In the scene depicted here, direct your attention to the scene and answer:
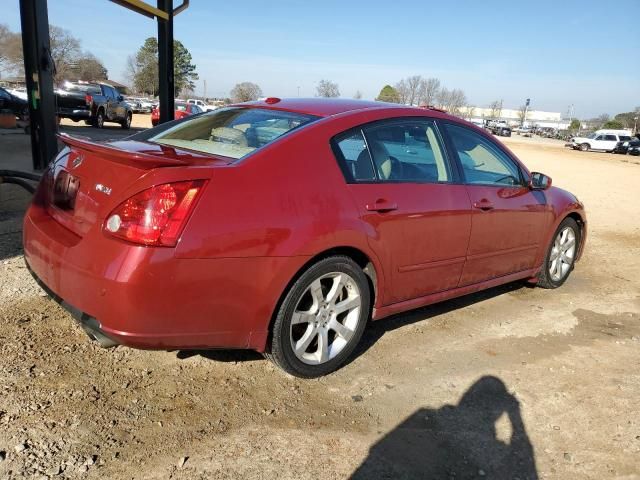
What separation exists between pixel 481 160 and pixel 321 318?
1.95 meters

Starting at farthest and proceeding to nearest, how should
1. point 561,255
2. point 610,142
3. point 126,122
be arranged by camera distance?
1. point 610,142
2. point 126,122
3. point 561,255

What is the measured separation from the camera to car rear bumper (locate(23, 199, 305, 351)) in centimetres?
244

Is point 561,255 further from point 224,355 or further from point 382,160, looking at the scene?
point 224,355

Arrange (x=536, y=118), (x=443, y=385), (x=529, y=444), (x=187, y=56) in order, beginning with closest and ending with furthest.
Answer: (x=529, y=444), (x=443, y=385), (x=187, y=56), (x=536, y=118)

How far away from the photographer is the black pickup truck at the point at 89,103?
808 inches

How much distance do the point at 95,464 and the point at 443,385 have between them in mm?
1926

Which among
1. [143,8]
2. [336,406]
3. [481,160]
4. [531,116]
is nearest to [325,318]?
[336,406]

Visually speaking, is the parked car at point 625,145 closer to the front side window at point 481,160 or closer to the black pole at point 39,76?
the black pole at point 39,76

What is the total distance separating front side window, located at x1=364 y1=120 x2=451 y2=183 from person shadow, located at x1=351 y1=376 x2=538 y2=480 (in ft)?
4.64

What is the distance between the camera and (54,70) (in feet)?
29.4

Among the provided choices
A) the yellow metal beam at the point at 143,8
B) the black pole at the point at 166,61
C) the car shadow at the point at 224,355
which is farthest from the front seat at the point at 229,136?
the black pole at the point at 166,61

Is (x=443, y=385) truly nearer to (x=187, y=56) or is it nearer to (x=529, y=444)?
(x=529, y=444)

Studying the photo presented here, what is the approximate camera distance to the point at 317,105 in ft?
11.9

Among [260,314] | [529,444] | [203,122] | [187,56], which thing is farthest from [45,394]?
[187,56]
